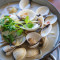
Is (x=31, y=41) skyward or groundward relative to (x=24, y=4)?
groundward

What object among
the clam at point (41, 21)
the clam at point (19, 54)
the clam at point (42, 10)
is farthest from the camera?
the clam at point (42, 10)

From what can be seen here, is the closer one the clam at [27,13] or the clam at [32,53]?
the clam at [32,53]

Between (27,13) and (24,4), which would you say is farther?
(24,4)

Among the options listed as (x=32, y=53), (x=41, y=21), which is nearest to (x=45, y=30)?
(x=41, y=21)

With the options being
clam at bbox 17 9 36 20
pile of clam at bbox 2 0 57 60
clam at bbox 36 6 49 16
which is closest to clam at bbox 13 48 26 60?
pile of clam at bbox 2 0 57 60

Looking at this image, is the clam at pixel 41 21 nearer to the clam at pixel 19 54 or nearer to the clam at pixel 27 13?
the clam at pixel 27 13

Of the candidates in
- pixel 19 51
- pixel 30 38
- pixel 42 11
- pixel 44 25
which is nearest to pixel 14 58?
pixel 19 51

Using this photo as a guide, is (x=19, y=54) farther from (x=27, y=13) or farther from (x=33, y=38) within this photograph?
(x=27, y=13)

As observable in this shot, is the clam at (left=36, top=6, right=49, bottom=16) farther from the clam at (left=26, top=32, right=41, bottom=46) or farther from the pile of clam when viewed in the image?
the clam at (left=26, top=32, right=41, bottom=46)

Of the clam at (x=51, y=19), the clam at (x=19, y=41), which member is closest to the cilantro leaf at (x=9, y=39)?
the clam at (x=19, y=41)
